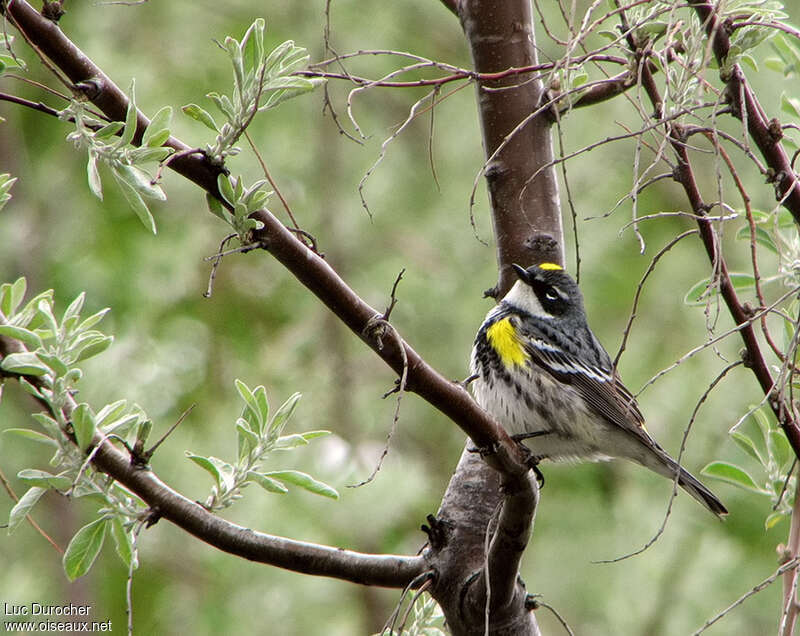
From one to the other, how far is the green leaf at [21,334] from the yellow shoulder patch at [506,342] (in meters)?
2.02

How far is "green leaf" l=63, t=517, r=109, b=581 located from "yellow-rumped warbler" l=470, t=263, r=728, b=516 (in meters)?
1.79

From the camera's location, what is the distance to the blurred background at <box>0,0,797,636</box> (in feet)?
15.5

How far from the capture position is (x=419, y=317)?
541 centimetres

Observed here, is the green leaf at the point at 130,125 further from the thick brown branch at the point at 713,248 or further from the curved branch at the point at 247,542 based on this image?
the thick brown branch at the point at 713,248

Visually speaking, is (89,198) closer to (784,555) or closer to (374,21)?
(374,21)

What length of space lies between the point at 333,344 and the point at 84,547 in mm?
3334

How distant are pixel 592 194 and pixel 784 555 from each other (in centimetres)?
369

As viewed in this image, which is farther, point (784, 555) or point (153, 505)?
point (784, 555)

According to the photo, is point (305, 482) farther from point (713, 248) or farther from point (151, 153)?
point (713, 248)

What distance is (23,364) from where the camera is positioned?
66.7 inches

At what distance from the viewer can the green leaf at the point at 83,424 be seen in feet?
5.70

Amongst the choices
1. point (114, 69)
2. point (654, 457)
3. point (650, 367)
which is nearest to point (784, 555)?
point (654, 457)

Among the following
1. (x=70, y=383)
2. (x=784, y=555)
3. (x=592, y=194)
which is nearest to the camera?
(x=70, y=383)

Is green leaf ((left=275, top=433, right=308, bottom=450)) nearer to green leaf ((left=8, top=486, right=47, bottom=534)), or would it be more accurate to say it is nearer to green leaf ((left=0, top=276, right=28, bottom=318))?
green leaf ((left=8, top=486, right=47, bottom=534))
